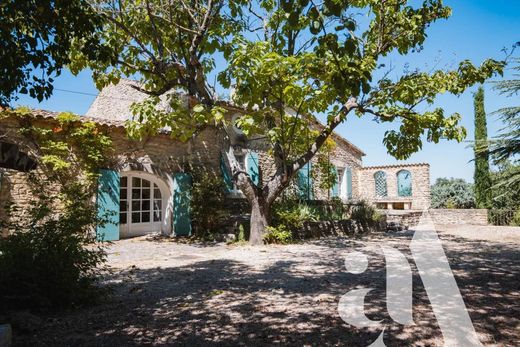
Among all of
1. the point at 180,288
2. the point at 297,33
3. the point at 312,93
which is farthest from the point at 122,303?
the point at 297,33

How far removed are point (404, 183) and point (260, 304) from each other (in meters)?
18.6

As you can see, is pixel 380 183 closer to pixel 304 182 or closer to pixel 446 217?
pixel 446 217

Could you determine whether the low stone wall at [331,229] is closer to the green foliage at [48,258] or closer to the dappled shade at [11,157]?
the green foliage at [48,258]

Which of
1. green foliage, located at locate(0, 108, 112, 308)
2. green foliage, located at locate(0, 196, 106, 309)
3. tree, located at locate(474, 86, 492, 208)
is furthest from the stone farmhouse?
tree, located at locate(474, 86, 492, 208)

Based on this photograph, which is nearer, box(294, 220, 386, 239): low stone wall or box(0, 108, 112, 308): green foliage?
box(0, 108, 112, 308): green foliage

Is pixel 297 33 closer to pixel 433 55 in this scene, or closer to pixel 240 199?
pixel 433 55

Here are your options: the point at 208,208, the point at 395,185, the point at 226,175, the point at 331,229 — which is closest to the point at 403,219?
the point at 331,229

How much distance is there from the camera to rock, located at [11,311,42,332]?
3006 millimetres

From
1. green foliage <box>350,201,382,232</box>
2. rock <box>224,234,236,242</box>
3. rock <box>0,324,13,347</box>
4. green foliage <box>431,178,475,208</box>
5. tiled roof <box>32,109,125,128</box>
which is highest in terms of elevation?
tiled roof <box>32,109,125,128</box>

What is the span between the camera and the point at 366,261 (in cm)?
654

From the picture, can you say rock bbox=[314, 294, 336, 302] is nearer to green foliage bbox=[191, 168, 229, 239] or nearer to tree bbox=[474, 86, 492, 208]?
green foliage bbox=[191, 168, 229, 239]

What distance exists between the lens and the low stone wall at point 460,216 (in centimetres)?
1510

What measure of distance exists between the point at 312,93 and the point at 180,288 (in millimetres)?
4936

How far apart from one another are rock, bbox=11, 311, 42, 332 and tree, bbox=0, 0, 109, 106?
2170 mm
